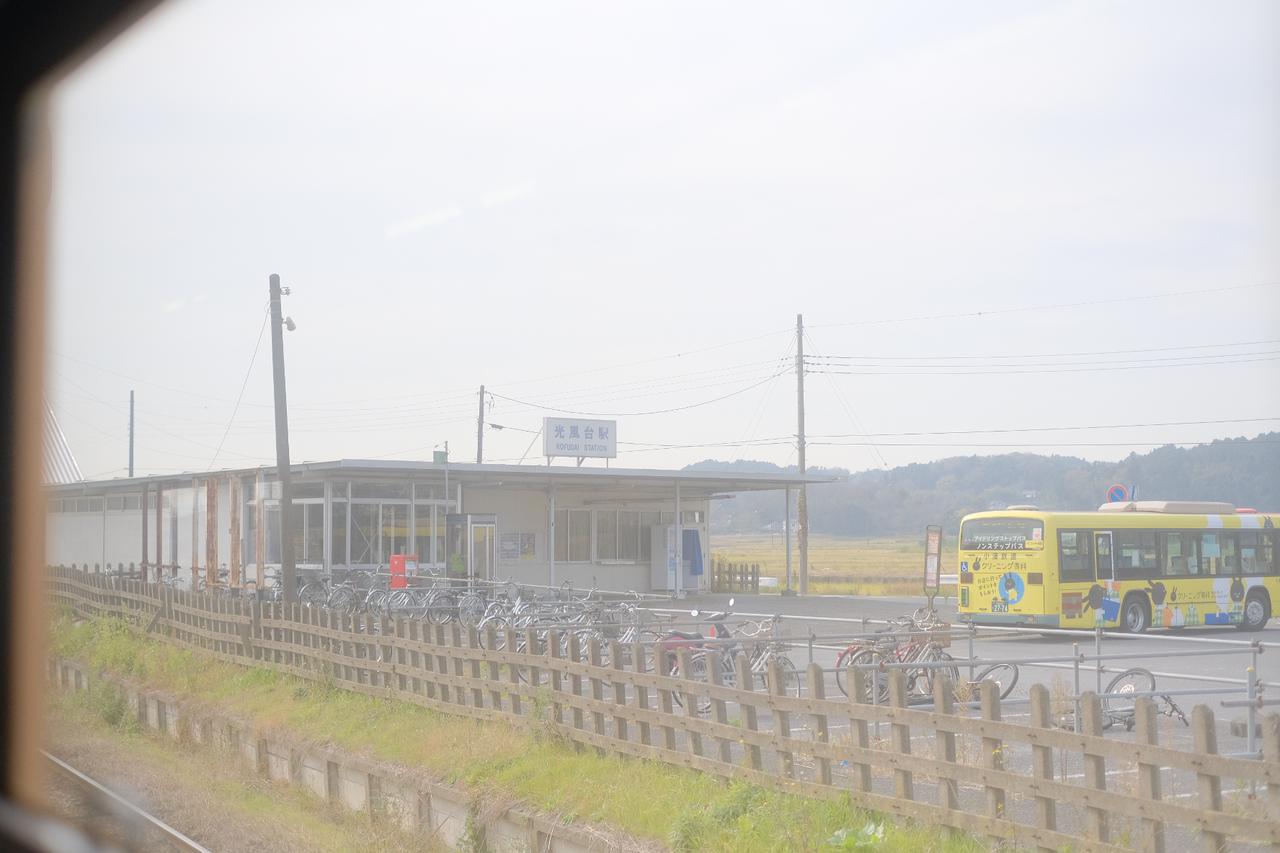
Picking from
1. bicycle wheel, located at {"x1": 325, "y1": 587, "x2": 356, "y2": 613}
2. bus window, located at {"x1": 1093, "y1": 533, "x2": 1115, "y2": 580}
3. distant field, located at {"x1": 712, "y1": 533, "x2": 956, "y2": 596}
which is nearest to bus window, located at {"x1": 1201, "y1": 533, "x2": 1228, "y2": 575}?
bus window, located at {"x1": 1093, "y1": 533, "x2": 1115, "y2": 580}

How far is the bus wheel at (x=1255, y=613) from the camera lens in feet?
86.4

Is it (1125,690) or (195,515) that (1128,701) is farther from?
(195,515)

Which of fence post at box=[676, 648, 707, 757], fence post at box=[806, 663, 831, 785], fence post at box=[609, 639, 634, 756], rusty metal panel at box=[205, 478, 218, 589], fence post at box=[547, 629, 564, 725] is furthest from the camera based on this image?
rusty metal panel at box=[205, 478, 218, 589]

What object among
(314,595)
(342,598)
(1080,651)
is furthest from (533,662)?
(314,595)

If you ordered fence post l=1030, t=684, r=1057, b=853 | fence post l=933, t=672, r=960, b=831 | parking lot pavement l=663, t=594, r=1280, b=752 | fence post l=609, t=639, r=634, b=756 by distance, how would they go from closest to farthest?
fence post l=1030, t=684, r=1057, b=853 < fence post l=933, t=672, r=960, b=831 < fence post l=609, t=639, r=634, b=756 < parking lot pavement l=663, t=594, r=1280, b=752

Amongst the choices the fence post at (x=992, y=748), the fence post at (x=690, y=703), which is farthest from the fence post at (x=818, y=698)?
the fence post at (x=992, y=748)

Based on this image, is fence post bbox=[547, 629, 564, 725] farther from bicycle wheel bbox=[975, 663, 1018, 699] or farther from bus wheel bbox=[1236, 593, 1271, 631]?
bus wheel bbox=[1236, 593, 1271, 631]

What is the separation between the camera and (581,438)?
4094 cm

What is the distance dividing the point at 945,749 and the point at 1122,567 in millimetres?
19403

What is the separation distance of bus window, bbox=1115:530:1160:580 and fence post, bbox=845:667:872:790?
18.6m

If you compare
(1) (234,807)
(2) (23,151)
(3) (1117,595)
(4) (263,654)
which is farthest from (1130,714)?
(3) (1117,595)

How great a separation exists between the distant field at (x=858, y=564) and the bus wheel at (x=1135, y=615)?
1078 cm

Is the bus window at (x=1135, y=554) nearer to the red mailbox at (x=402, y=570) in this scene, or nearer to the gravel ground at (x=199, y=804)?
the red mailbox at (x=402, y=570)

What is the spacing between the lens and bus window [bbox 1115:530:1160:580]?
24.7 metres
